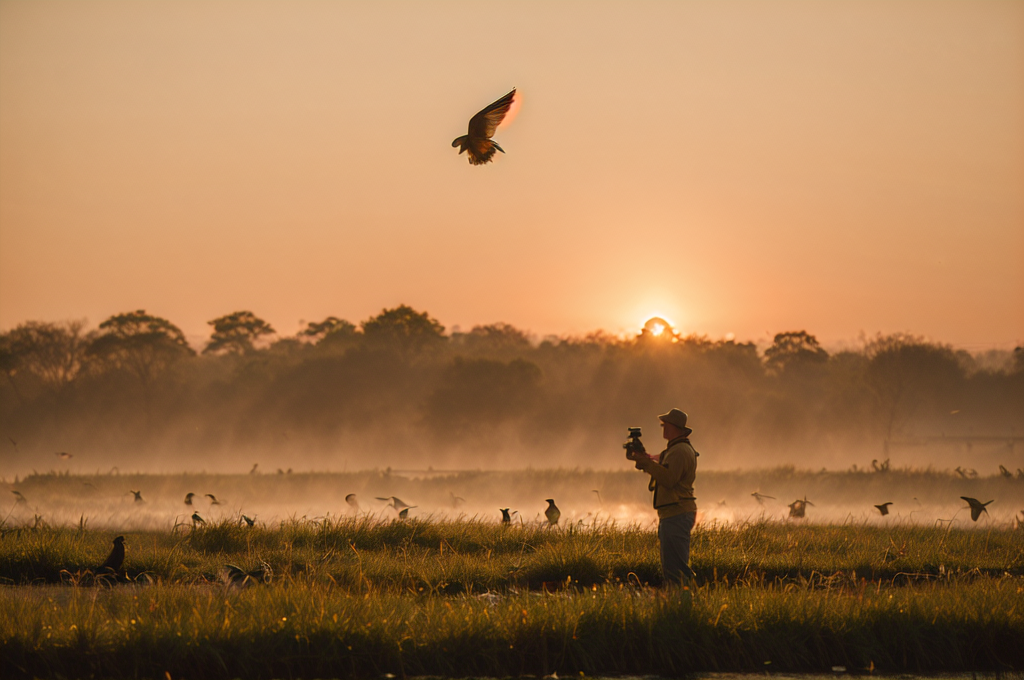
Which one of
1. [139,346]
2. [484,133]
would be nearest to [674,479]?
[484,133]

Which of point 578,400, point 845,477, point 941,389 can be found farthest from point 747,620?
point 941,389

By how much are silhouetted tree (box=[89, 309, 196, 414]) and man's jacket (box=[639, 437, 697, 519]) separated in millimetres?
66247

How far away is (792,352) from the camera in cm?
8631

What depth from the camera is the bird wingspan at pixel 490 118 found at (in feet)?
30.4

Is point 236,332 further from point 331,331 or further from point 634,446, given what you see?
point 634,446

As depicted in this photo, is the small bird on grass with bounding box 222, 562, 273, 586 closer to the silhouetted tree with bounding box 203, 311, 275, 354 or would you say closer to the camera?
the camera

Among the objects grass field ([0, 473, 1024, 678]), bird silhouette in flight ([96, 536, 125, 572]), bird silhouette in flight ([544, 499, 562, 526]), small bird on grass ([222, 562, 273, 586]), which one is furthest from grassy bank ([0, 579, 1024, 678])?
bird silhouette in flight ([544, 499, 562, 526])

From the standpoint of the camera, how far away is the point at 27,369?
6781 centimetres

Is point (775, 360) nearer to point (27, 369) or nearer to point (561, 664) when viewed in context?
point (27, 369)

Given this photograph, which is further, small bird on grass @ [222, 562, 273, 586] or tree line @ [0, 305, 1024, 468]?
tree line @ [0, 305, 1024, 468]

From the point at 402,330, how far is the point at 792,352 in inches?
1428

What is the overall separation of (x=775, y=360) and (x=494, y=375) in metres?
33.0

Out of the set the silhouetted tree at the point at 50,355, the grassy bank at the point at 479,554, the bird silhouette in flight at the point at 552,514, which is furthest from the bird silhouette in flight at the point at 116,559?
the silhouetted tree at the point at 50,355

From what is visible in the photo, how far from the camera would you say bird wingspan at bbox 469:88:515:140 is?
9.26 meters
